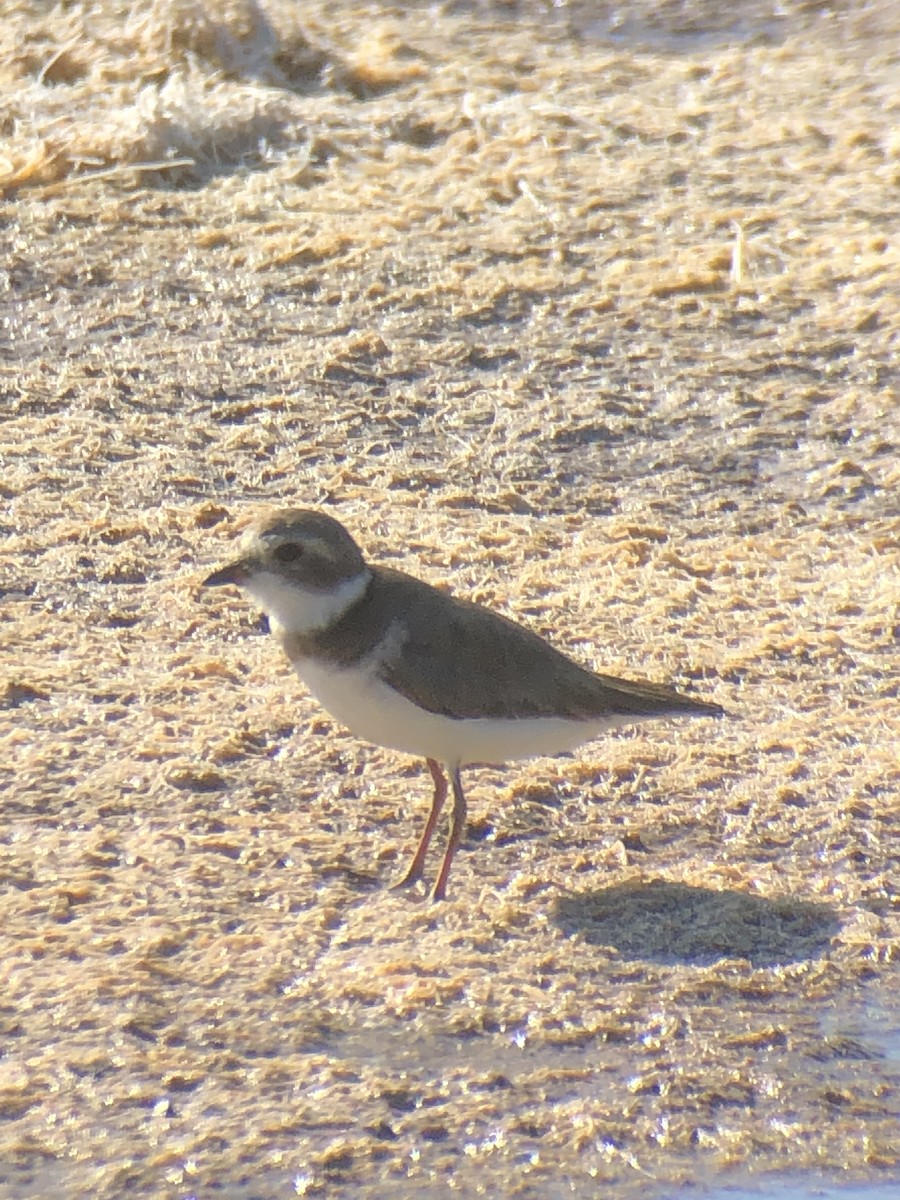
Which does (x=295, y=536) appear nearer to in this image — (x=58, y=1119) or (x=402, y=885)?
(x=402, y=885)

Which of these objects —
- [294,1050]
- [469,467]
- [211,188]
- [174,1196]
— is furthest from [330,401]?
[174,1196]

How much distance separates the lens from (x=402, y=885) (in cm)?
523

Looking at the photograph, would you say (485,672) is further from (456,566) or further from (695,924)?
(456,566)

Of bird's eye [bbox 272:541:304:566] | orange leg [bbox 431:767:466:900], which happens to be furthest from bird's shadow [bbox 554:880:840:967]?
bird's eye [bbox 272:541:304:566]

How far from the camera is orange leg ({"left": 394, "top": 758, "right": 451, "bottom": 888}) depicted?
5227mm

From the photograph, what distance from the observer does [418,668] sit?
5.03 m

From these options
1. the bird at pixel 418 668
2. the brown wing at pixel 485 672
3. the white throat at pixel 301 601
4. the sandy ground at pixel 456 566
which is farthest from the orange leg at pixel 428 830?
the white throat at pixel 301 601

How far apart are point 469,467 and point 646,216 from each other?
7.76 ft

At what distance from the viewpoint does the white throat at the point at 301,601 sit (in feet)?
16.6

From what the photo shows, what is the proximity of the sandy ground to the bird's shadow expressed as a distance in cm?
2

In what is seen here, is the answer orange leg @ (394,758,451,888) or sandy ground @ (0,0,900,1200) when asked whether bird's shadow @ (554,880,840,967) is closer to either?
sandy ground @ (0,0,900,1200)

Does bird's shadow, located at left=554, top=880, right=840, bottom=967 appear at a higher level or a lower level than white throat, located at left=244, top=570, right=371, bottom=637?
lower

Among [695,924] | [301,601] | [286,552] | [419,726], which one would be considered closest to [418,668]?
[419,726]

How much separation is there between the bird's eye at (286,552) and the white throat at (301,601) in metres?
0.04
